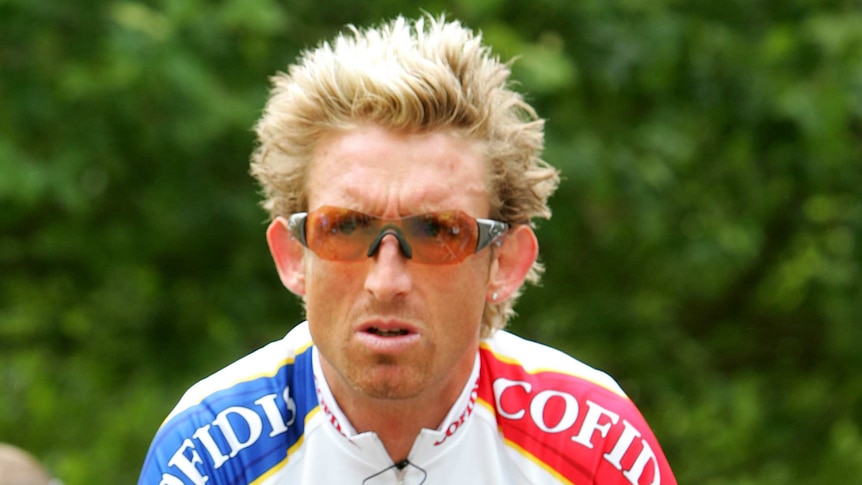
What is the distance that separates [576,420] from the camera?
8.58 feet

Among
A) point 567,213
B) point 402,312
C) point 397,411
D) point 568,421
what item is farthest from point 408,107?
point 567,213

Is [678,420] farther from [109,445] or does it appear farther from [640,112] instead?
[109,445]

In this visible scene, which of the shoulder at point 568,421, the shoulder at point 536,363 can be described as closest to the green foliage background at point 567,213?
the shoulder at point 536,363

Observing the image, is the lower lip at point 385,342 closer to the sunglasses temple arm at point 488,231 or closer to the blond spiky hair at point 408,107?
the sunglasses temple arm at point 488,231

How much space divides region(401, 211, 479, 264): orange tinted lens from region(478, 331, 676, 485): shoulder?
1.32 ft

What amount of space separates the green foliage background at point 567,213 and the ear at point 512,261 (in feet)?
5.70

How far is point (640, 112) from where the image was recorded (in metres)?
5.39

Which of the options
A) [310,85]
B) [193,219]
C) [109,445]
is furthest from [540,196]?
[109,445]

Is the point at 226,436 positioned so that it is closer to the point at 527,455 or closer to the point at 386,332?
the point at 386,332

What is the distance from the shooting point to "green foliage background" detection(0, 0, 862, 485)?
15.2 ft

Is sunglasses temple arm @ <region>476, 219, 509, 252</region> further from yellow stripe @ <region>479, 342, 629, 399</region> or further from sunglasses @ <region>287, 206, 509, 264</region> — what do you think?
yellow stripe @ <region>479, 342, 629, 399</region>

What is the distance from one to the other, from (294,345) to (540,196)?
667 mm

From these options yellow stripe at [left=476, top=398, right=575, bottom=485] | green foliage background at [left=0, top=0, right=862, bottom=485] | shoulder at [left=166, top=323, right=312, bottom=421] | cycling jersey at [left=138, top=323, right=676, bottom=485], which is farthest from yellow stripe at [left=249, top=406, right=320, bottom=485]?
green foliage background at [left=0, top=0, right=862, bottom=485]

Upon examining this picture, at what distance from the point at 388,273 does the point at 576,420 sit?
562 millimetres
